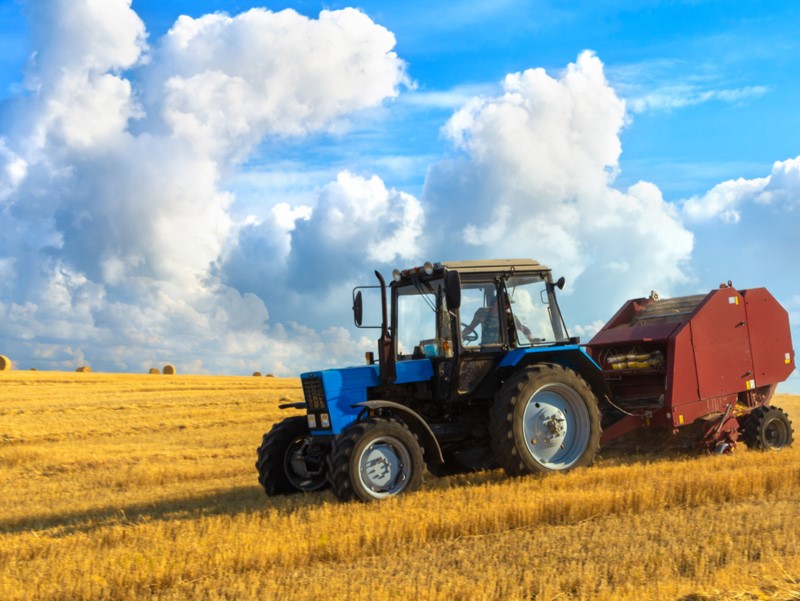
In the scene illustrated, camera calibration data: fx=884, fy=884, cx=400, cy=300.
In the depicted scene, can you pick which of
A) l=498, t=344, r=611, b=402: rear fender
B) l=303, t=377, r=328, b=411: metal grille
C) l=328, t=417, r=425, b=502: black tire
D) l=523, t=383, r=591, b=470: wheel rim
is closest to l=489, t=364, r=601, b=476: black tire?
l=523, t=383, r=591, b=470: wheel rim

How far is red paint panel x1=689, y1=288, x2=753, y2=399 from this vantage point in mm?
10547

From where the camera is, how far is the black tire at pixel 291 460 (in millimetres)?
9047

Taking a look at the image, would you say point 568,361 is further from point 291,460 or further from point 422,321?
point 291,460

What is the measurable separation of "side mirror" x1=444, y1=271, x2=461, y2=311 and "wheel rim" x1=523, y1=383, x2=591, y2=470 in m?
1.58

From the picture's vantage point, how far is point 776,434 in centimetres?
1125

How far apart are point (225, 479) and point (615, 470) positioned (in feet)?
16.4

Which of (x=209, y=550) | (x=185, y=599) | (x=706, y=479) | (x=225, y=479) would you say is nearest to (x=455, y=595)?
(x=185, y=599)

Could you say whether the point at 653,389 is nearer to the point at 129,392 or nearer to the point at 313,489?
the point at 313,489

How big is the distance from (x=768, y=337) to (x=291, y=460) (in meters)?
6.49

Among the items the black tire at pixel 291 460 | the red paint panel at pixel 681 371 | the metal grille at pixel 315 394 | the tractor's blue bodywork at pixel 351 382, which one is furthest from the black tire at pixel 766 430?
the metal grille at pixel 315 394

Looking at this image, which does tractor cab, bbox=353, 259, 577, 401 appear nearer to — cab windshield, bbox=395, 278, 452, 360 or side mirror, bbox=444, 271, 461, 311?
cab windshield, bbox=395, 278, 452, 360

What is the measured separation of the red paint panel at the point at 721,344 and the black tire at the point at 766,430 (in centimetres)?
42

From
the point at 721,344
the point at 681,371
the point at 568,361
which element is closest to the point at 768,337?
the point at 721,344

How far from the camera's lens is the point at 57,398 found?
77.4 ft
